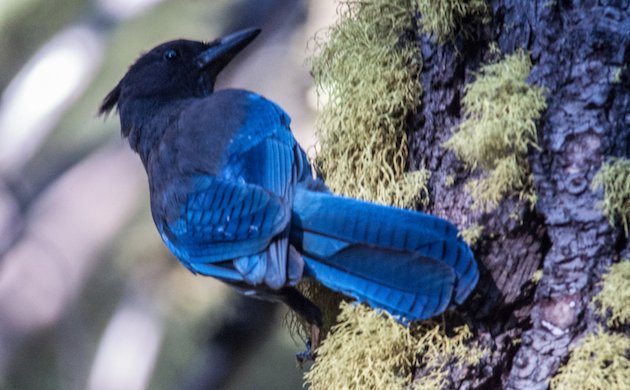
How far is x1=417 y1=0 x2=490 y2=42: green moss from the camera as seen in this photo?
2203 millimetres

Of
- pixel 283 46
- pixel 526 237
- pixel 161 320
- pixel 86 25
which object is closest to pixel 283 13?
pixel 283 46

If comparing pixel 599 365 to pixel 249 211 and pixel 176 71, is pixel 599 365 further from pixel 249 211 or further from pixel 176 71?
pixel 176 71

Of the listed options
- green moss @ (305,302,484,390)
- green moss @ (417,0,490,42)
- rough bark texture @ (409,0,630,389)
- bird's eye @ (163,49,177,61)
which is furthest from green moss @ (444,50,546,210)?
bird's eye @ (163,49,177,61)

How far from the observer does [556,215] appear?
6.77 ft

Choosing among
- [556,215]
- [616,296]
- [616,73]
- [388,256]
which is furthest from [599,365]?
[616,73]

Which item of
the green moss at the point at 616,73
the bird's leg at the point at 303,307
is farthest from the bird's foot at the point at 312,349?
the green moss at the point at 616,73

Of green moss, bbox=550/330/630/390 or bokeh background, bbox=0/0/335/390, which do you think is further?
bokeh background, bbox=0/0/335/390

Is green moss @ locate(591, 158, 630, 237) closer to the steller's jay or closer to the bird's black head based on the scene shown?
the steller's jay

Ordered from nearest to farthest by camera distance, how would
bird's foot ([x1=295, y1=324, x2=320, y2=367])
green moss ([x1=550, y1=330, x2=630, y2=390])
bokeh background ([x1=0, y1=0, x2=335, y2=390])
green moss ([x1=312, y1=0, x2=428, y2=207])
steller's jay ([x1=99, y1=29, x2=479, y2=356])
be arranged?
1. green moss ([x1=550, y1=330, x2=630, y2=390])
2. steller's jay ([x1=99, y1=29, x2=479, y2=356])
3. green moss ([x1=312, y1=0, x2=428, y2=207])
4. bird's foot ([x1=295, y1=324, x2=320, y2=367])
5. bokeh background ([x1=0, y1=0, x2=335, y2=390])

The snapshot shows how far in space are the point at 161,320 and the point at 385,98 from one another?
3.19m

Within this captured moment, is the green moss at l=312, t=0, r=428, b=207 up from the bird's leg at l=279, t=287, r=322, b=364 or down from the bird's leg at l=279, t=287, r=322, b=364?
up

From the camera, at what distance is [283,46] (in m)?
4.77

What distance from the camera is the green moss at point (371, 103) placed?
2.34 m

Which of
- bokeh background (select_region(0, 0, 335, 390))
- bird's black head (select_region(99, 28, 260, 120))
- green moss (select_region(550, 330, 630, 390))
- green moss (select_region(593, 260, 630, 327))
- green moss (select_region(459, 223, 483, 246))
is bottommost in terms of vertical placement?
bokeh background (select_region(0, 0, 335, 390))
